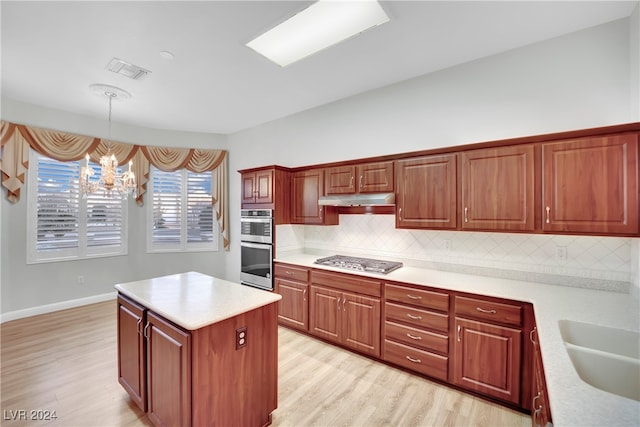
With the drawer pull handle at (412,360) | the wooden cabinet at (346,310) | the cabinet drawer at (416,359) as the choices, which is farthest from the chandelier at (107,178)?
the drawer pull handle at (412,360)

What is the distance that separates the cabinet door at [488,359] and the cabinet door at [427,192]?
918 millimetres

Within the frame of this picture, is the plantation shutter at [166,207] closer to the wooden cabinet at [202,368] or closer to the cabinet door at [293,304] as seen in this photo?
the cabinet door at [293,304]

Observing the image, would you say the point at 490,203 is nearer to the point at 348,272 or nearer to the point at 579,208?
the point at 579,208

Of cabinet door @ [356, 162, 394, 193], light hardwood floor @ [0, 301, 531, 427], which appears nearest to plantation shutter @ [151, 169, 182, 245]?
light hardwood floor @ [0, 301, 531, 427]

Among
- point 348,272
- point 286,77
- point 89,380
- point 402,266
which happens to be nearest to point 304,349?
point 348,272

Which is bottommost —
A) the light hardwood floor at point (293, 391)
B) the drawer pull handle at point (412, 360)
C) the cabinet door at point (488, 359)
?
the light hardwood floor at point (293, 391)

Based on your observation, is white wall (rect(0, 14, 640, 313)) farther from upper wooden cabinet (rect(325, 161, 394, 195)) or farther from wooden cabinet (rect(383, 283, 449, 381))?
wooden cabinet (rect(383, 283, 449, 381))

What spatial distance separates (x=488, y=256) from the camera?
2607 millimetres

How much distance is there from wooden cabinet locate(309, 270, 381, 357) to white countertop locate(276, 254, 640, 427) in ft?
0.43

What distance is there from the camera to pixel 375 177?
3004 mm

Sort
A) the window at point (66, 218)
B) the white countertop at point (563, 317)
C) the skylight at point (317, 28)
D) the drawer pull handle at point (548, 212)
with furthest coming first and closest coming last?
the window at point (66, 218) → the drawer pull handle at point (548, 212) → the skylight at point (317, 28) → the white countertop at point (563, 317)

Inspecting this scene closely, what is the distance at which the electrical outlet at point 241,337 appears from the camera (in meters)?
1.67

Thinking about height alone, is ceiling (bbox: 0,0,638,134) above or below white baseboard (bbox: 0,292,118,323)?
above

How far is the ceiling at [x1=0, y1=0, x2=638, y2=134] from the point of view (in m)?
1.98
